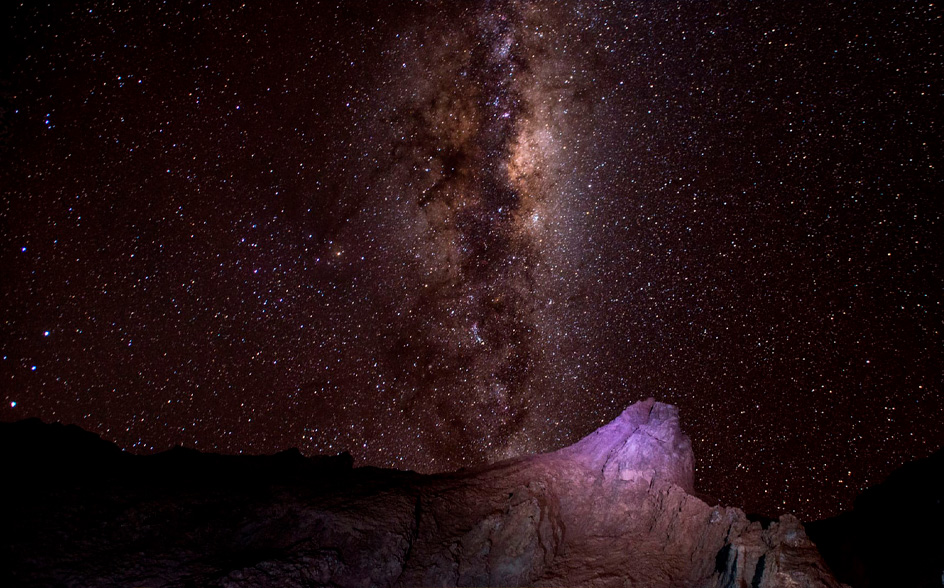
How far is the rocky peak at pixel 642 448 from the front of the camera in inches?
168

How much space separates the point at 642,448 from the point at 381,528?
261 cm

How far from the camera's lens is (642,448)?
4.46m

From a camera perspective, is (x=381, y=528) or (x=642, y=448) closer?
(x=381, y=528)

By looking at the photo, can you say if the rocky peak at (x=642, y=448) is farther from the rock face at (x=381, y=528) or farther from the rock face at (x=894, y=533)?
the rock face at (x=894, y=533)

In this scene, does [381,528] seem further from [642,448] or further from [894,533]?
[894,533]

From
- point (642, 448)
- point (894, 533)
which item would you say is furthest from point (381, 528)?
point (894, 533)

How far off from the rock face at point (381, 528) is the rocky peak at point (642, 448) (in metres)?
0.03

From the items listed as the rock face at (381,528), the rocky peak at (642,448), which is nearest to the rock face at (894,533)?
the rock face at (381,528)

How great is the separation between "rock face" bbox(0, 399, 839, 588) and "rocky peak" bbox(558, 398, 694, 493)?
27 millimetres

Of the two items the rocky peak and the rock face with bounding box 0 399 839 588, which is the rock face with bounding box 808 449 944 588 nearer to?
the rock face with bounding box 0 399 839 588

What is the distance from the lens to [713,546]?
3352 mm

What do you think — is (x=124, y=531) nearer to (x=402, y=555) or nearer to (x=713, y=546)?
(x=402, y=555)

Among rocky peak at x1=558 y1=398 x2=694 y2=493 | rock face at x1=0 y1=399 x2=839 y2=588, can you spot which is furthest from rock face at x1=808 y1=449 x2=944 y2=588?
rocky peak at x1=558 y1=398 x2=694 y2=493

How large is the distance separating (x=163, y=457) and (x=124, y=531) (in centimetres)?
134
